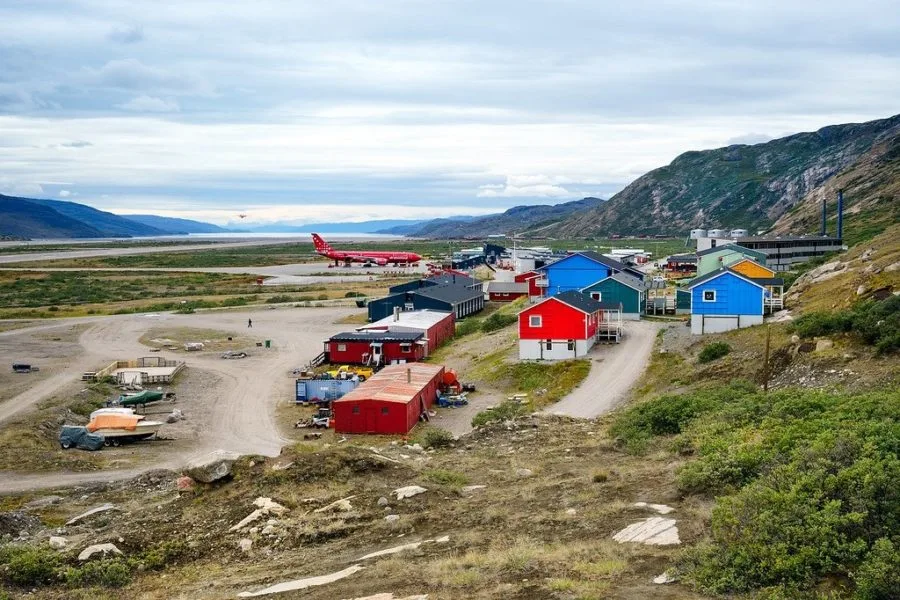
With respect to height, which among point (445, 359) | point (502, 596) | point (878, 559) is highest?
point (878, 559)

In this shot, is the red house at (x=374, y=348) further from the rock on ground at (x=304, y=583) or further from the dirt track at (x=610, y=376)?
the rock on ground at (x=304, y=583)

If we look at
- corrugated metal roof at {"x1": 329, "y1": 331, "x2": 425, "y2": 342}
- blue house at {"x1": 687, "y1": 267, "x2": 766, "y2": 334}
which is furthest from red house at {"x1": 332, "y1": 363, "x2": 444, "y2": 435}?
blue house at {"x1": 687, "y1": 267, "x2": 766, "y2": 334}

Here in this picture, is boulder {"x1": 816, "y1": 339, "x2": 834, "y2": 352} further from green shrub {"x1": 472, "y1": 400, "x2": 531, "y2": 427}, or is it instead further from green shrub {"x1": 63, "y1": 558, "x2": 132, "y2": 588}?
green shrub {"x1": 63, "y1": 558, "x2": 132, "y2": 588}

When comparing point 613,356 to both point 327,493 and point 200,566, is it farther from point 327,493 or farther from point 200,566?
point 200,566

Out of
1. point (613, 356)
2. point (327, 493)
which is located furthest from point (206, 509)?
point (613, 356)

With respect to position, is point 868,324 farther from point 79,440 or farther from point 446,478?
point 79,440
